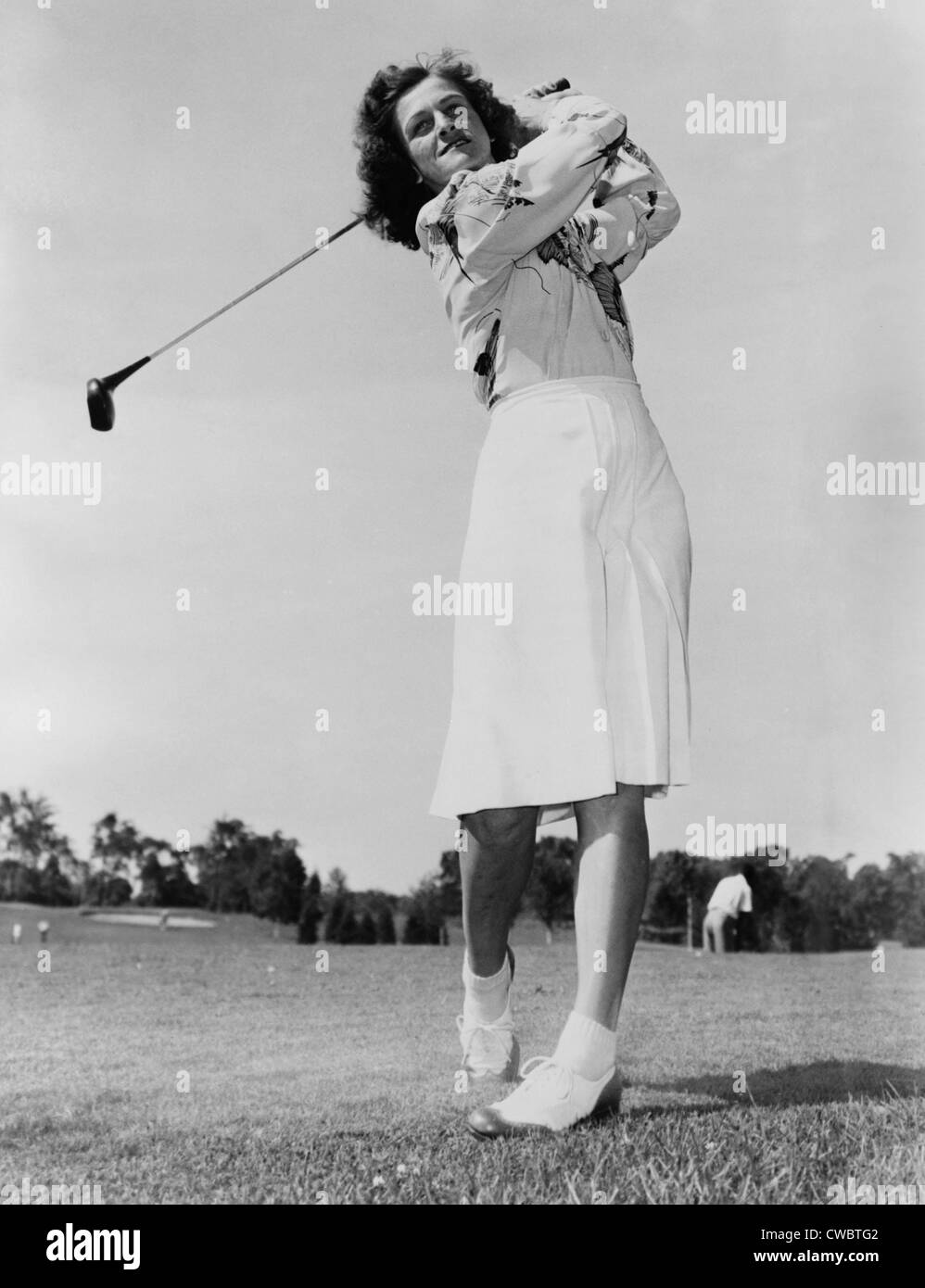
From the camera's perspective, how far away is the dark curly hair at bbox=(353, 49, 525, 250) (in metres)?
2.49

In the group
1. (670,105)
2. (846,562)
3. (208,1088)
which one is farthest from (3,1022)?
(670,105)

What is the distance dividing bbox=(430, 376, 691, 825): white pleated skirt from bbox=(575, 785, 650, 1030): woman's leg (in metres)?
0.06

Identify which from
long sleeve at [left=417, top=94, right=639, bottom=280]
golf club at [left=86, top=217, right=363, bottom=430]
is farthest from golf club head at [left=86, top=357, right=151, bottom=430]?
long sleeve at [left=417, top=94, right=639, bottom=280]

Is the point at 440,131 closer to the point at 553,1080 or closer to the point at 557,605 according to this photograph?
the point at 557,605

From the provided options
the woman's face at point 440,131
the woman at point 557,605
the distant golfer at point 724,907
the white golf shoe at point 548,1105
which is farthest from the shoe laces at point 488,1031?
the distant golfer at point 724,907

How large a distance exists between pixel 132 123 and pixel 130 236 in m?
0.24

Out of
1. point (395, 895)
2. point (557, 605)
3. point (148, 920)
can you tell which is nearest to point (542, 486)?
point (557, 605)

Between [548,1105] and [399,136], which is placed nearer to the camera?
[548,1105]

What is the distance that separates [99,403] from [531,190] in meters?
1.09

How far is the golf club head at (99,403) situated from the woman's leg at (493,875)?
1193 millimetres

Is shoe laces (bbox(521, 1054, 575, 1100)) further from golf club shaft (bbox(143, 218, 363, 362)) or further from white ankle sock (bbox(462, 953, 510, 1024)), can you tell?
golf club shaft (bbox(143, 218, 363, 362))

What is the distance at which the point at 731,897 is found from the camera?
4137 millimetres
